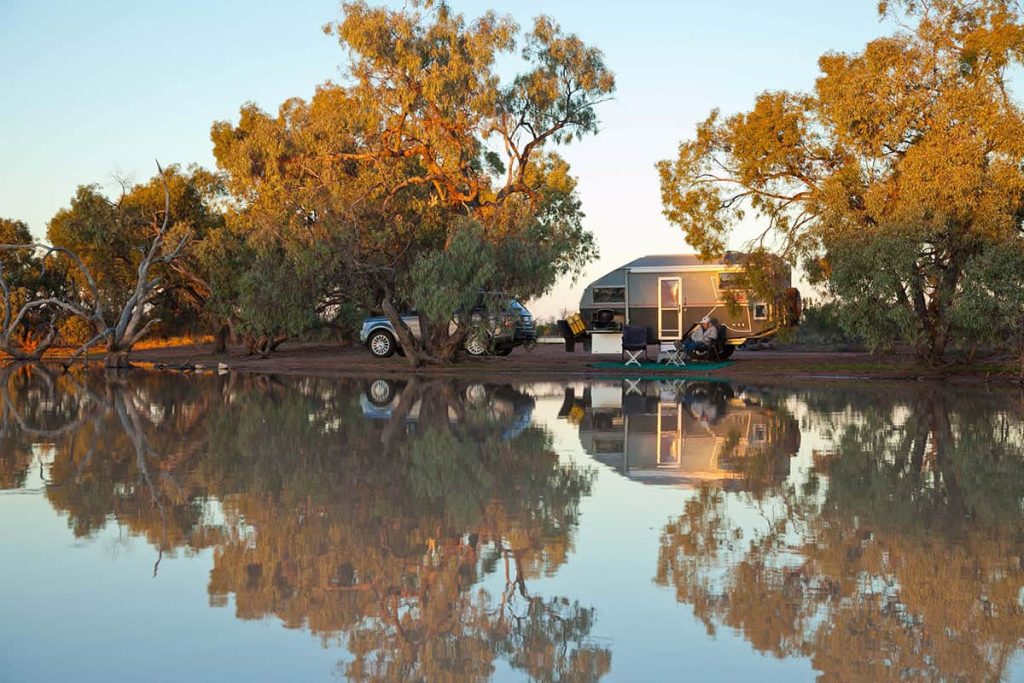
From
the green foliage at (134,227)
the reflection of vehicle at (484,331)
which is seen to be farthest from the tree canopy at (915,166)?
the green foliage at (134,227)

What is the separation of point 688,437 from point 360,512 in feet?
20.3

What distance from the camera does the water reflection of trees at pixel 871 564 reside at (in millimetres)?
5094

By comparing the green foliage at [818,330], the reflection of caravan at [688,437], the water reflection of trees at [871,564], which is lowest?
the water reflection of trees at [871,564]

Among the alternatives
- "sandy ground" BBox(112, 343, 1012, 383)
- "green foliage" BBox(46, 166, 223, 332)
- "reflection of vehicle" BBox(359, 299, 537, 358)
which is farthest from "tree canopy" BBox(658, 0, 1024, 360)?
"green foliage" BBox(46, 166, 223, 332)

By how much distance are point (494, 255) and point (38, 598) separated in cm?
2128

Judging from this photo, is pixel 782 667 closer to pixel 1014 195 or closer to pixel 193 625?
pixel 193 625

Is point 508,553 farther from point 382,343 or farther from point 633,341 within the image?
point 382,343

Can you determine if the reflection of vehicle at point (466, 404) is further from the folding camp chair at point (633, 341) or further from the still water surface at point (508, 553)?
the folding camp chair at point (633, 341)

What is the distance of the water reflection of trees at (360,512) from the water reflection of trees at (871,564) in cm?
89

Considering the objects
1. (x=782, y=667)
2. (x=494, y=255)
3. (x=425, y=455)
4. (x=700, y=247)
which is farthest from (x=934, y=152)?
(x=782, y=667)

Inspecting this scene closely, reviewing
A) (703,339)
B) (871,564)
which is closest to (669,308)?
(703,339)

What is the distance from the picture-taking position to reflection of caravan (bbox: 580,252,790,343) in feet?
97.7

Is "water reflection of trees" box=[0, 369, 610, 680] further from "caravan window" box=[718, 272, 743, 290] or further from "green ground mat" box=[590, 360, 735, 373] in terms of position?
"caravan window" box=[718, 272, 743, 290]

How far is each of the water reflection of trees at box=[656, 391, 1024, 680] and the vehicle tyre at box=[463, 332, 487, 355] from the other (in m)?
19.0
